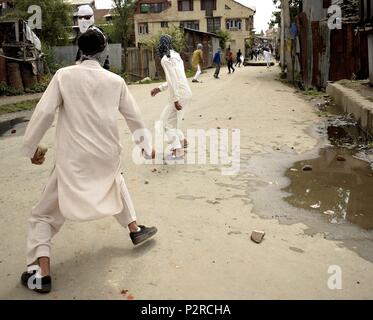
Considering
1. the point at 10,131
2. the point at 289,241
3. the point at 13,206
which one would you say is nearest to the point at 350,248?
the point at 289,241

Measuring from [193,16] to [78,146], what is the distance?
5471 cm

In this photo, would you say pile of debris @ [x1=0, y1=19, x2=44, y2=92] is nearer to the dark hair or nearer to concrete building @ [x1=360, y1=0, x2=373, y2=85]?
concrete building @ [x1=360, y1=0, x2=373, y2=85]

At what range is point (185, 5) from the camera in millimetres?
55125

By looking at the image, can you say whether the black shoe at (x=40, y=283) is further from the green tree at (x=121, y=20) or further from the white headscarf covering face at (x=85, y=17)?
the green tree at (x=121, y=20)

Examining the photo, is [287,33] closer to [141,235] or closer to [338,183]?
[338,183]

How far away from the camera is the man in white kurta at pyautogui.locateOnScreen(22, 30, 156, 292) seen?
10.5ft

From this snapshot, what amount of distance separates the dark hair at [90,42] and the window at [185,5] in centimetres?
5418

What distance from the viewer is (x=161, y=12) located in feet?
182

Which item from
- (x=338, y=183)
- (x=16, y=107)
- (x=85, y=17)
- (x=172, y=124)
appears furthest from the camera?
(x=16, y=107)

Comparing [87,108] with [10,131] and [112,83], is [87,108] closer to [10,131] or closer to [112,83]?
[112,83]

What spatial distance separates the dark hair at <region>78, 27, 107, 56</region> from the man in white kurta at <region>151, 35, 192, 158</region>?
301cm

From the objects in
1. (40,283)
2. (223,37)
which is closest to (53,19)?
(223,37)

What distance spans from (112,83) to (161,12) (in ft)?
180

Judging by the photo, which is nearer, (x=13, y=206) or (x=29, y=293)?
(x=29, y=293)
